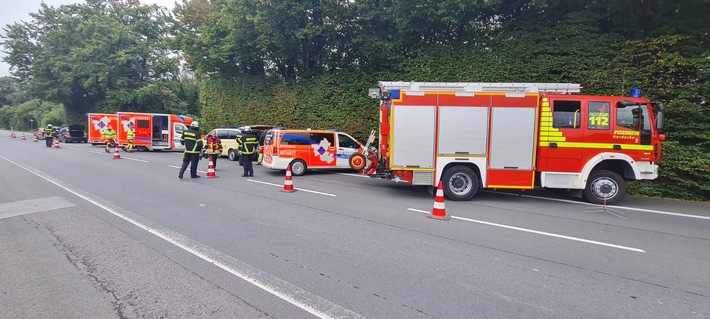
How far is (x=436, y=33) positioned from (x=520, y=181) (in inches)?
353

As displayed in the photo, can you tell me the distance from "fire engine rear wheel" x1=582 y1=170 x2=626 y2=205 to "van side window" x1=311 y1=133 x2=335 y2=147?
8153 mm

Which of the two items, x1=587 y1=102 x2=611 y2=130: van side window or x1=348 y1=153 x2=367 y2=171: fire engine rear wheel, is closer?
x1=587 y1=102 x2=611 y2=130: van side window

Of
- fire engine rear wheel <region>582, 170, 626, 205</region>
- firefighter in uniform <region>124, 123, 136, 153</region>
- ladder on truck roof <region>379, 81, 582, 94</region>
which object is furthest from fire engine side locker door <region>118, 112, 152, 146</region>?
fire engine rear wheel <region>582, 170, 626, 205</region>

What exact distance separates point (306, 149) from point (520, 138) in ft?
24.3

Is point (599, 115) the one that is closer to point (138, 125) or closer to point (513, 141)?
point (513, 141)

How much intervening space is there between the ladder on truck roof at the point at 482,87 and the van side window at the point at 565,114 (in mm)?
597

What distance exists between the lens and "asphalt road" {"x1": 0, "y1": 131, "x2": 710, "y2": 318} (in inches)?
144

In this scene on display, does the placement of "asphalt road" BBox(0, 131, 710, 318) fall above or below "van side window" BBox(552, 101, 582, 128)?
below

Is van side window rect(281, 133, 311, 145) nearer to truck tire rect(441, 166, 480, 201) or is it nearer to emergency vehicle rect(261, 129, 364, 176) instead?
emergency vehicle rect(261, 129, 364, 176)

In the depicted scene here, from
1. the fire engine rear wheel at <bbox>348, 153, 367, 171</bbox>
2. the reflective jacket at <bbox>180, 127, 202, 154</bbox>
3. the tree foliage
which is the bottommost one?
the fire engine rear wheel at <bbox>348, 153, 367, 171</bbox>

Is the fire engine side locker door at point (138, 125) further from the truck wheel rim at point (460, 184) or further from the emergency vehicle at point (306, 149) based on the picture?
the truck wheel rim at point (460, 184)

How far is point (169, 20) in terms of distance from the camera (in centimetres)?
2795

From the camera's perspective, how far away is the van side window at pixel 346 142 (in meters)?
14.0

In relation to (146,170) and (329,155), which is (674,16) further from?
(146,170)
